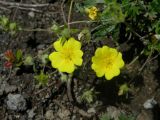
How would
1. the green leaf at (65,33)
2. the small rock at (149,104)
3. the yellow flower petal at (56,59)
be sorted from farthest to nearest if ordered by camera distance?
the small rock at (149,104), the yellow flower petal at (56,59), the green leaf at (65,33)

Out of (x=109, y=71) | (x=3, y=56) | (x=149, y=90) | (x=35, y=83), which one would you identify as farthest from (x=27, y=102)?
(x=149, y=90)

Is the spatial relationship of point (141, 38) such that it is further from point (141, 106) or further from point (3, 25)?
point (3, 25)

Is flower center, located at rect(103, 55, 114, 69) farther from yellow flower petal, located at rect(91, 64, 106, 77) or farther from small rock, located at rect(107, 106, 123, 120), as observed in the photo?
small rock, located at rect(107, 106, 123, 120)

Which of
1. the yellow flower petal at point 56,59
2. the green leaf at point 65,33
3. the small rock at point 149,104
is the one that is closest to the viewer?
the green leaf at point 65,33

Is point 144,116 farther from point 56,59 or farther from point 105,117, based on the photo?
point 56,59

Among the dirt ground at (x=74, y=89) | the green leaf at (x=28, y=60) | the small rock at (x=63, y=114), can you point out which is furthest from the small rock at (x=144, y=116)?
the green leaf at (x=28, y=60)

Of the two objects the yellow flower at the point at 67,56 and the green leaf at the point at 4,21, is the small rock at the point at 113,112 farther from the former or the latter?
the green leaf at the point at 4,21
